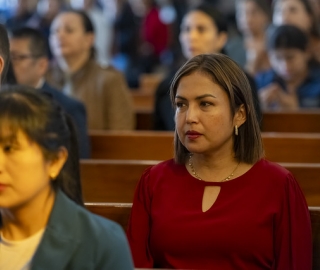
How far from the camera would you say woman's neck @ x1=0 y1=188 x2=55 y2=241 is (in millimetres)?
2123

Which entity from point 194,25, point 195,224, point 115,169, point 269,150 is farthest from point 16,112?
point 194,25

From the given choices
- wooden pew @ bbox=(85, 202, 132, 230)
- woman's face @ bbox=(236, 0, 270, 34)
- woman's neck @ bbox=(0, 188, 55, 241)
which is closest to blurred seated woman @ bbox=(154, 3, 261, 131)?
woman's face @ bbox=(236, 0, 270, 34)

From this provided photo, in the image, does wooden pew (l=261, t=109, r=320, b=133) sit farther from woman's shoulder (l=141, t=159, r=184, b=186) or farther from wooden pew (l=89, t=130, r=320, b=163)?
woman's shoulder (l=141, t=159, r=184, b=186)

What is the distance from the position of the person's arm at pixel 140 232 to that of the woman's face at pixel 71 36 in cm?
349

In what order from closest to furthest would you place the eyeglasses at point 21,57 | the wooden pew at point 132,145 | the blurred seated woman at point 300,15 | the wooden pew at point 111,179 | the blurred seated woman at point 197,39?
the wooden pew at point 111,179
the wooden pew at point 132,145
the eyeglasses at point 21,57
the blurred seated woman at point 197,39
the blurred seated woman at point 300,15

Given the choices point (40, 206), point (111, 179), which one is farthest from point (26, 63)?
point (40, 206)

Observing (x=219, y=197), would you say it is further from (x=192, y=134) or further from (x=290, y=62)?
(x=290, y=62)

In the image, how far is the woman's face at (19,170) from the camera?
2053 millimetres

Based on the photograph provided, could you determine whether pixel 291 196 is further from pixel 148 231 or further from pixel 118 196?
pixel 118 196

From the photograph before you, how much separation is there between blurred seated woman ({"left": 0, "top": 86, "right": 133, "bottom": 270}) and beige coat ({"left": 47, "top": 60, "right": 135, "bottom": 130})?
387 centimetres

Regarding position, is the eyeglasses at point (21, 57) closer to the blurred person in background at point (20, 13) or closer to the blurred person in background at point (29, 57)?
the blurred person in background at point (29, 57)

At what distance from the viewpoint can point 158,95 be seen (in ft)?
19.3

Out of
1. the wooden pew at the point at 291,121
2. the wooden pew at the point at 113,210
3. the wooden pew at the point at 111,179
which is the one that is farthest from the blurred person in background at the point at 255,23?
the wooden pew at the point at 113,210

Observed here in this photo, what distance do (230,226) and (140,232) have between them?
0.31 meters
